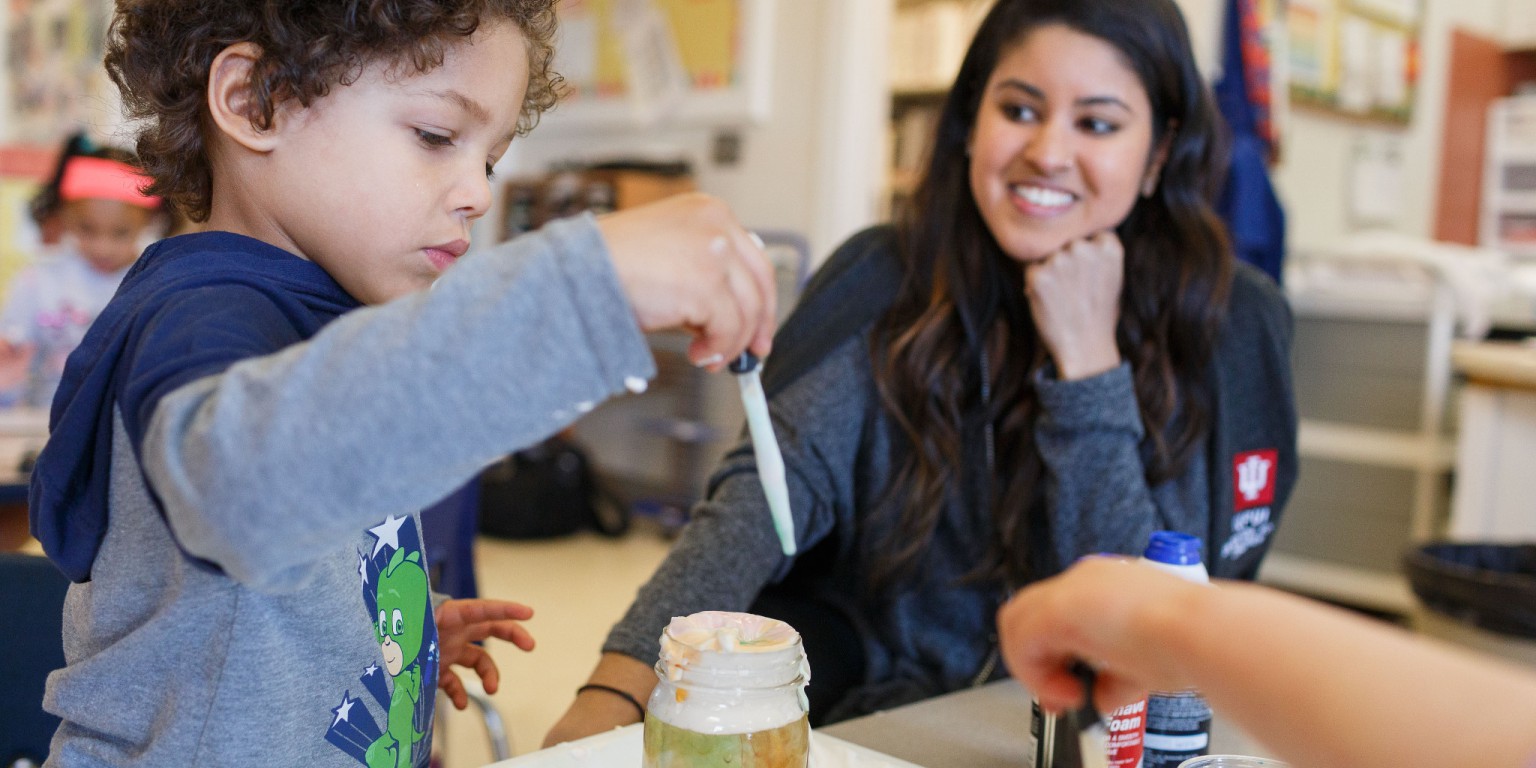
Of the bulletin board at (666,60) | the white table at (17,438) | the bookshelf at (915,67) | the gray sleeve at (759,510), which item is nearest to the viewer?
the gray sleeve at (759,510)

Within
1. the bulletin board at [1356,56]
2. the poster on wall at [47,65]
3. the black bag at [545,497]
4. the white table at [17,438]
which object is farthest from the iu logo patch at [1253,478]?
the poster on wall at [47,65]

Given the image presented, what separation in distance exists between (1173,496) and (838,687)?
0.40m

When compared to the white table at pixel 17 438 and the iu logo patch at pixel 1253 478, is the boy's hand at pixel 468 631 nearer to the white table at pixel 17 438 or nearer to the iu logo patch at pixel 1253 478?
the iu logo patch at pixel 1253 478

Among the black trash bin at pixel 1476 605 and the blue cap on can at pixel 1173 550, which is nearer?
the blue cap on can at pixel 1173 550

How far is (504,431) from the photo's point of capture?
51 centimetres

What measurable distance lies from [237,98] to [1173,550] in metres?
0.63

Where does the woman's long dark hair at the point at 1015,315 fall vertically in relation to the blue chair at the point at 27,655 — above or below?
above

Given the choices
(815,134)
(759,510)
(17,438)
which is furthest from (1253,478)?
(815,134)

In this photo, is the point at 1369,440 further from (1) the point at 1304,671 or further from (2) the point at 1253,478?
(1) the point at 1304,671

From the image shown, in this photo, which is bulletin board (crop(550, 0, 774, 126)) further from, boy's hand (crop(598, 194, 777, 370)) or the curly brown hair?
boy's hand (crop(598, 194, 777, 370))

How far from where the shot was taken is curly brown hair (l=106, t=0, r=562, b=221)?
701mm

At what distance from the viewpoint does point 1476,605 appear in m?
2.13

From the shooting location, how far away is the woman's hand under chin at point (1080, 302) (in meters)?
1.28

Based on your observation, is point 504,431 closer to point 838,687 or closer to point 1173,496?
point 838,687
